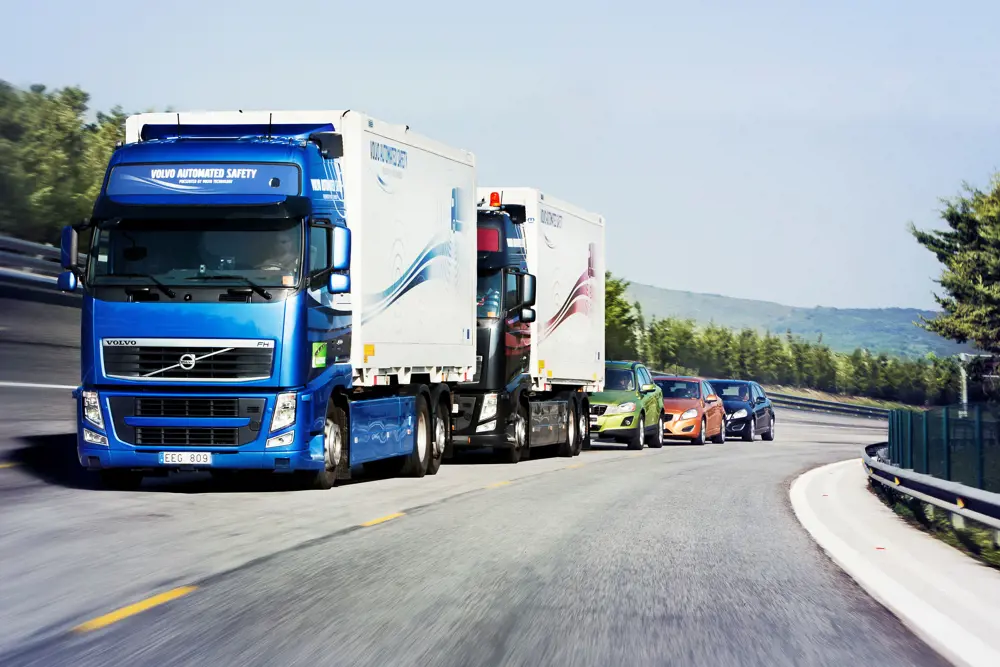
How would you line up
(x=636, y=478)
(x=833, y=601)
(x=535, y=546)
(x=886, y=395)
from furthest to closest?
(x=886, y=395), (x=636, y=478), (x=535, y=546), (x=833, y=601)

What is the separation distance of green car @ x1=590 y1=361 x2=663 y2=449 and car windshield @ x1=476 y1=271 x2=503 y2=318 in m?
8.67

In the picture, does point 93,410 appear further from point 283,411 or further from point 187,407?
point 283,411

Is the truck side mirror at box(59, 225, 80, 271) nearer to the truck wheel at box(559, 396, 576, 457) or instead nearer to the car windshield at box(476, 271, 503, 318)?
the car windshield at box(476, 271, 503, 318)

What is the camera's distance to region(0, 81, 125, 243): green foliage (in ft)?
136

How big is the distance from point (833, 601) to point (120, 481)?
8943 millimetres

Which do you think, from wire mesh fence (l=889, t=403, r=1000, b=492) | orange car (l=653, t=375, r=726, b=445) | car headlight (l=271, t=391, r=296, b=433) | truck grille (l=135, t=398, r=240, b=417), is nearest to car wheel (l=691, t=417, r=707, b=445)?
orange car (l=653, t=375, r=726, b=445)

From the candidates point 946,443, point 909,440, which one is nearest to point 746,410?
point 909,440

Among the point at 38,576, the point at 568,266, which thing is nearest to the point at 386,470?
the point at 568,266

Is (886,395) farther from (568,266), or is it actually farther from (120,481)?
(120,481)

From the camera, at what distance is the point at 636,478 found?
19.8m

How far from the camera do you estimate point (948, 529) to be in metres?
15.2

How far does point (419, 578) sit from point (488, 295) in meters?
12.9

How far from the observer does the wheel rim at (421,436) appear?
60.6ft

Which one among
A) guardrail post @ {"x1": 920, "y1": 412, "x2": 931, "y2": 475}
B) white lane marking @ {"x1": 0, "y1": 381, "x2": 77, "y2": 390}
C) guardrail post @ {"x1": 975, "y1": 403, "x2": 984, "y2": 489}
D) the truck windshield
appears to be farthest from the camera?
white lane marking @ {"x1": 0, "y1": 381, "x2": 77, "y2": 390}
